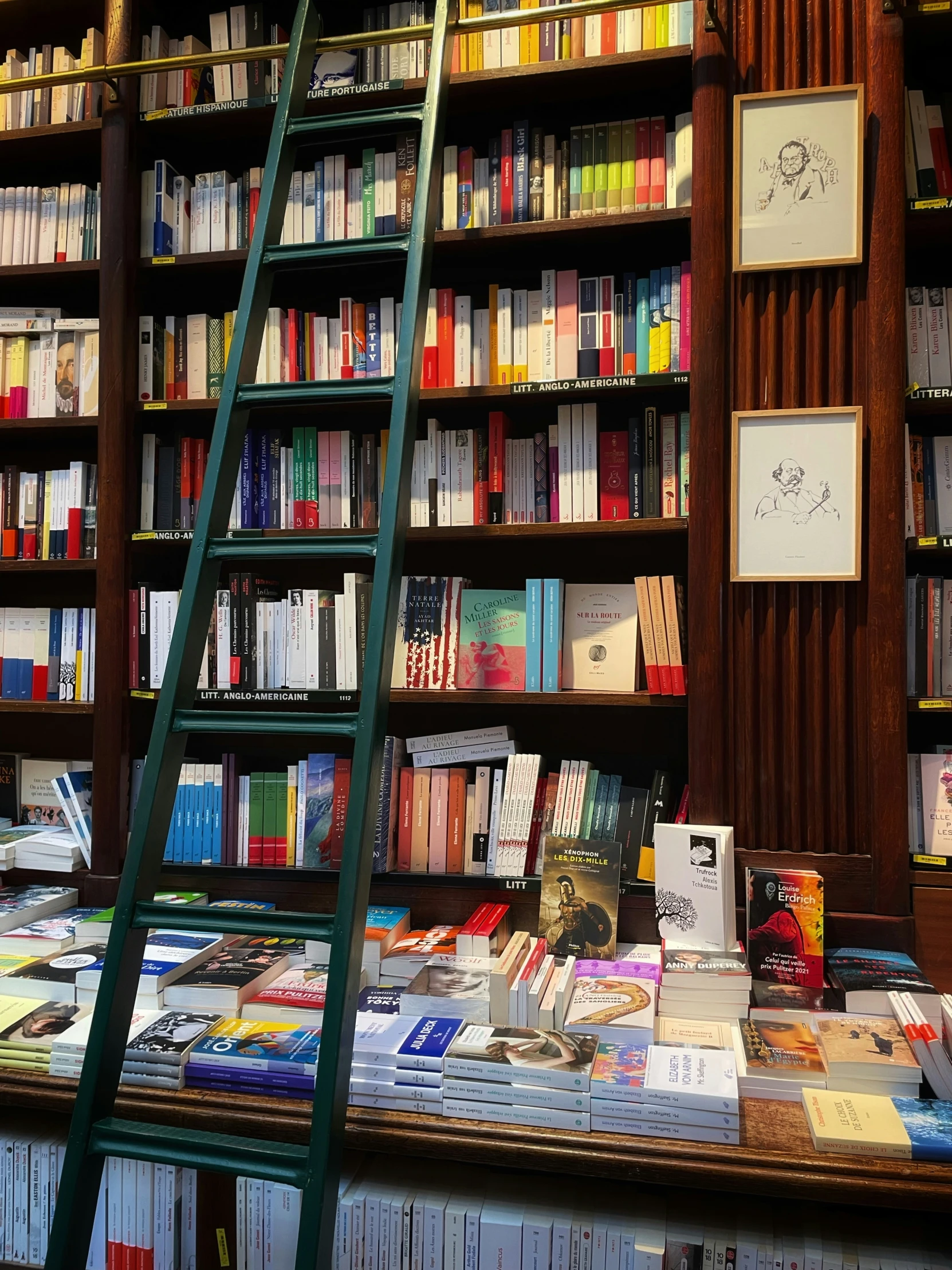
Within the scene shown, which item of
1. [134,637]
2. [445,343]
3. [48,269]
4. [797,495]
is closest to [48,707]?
[134,637]

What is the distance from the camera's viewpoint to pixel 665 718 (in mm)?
2311

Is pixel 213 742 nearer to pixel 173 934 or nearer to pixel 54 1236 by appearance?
pixel 173 934

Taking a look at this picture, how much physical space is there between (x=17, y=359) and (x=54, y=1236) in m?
2.02

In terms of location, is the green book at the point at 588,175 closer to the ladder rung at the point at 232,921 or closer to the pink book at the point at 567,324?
the pink book at the point at 567,324

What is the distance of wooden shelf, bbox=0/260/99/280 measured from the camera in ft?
7.66

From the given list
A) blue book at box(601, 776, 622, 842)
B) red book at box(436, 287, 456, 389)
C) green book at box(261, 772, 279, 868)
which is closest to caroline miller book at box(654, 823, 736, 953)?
blue book at box(601, 776, 622, 842)

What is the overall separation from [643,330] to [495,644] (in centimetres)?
78

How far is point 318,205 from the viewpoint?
2.27 m

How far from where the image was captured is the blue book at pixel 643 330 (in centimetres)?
211

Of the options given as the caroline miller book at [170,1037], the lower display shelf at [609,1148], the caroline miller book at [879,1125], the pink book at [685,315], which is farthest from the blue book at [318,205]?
the caroline miller book at [879,1125]

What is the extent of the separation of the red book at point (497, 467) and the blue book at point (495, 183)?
1.47ft

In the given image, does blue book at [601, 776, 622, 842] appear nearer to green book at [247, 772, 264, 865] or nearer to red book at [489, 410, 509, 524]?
red book at [489, 410, 509, 524]

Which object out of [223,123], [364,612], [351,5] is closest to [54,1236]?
[364,612]

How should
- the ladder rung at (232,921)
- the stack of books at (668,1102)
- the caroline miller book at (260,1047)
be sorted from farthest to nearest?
the caroline miller book at (260,1047), the stack of books at (668,1102), the ladder rung at (232,921)
